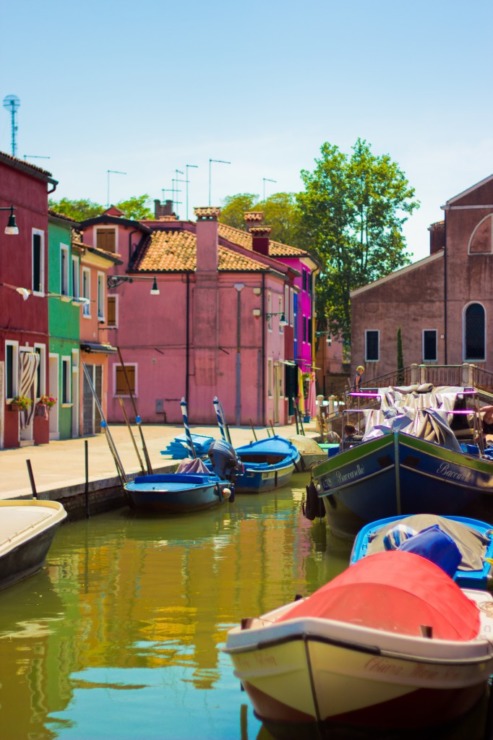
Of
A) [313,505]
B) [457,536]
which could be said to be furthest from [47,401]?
[457,536]

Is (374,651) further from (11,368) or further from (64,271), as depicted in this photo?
(64,271)

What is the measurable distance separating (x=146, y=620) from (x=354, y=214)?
49.7 m

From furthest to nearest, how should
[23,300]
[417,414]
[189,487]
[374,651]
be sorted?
[23,300] < [189,487] < [417,414] < [374,651]

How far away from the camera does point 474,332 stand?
4647 cm

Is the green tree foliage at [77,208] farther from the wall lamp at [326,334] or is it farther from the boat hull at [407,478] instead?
the boat hull at [407,478]

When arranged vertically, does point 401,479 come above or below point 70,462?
→ above

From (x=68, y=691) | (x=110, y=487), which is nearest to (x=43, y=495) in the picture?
(x=110, y=487)

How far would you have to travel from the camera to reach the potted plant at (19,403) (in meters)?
28.2

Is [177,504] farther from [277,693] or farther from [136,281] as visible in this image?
[136,281]

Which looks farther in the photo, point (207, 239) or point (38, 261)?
point (207, 239)

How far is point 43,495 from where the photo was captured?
18.0m

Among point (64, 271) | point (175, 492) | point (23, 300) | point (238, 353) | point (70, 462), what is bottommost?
point (175, 492)

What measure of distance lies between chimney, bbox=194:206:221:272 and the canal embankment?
502 inches

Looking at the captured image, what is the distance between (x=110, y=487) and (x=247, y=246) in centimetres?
3162
